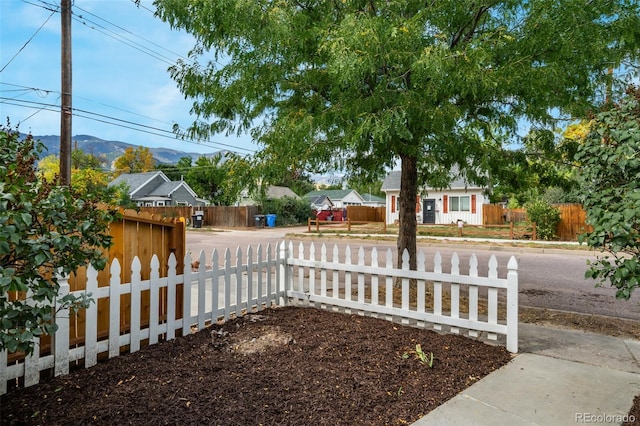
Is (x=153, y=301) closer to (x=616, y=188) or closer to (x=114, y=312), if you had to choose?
(x=114, y=312)

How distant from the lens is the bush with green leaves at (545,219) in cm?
→ 1623

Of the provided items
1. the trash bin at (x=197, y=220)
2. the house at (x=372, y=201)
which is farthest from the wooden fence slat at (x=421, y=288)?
the house at (x=372, y=201)

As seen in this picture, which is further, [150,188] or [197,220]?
[150,188]

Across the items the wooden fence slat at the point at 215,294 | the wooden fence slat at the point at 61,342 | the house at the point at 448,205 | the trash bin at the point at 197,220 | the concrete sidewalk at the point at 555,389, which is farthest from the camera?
the trash bin at the point at 197,220

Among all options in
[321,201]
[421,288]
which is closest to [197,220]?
[421,288]

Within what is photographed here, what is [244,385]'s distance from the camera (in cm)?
281

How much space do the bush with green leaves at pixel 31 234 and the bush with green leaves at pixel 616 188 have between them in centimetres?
284

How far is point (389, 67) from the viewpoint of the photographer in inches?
161

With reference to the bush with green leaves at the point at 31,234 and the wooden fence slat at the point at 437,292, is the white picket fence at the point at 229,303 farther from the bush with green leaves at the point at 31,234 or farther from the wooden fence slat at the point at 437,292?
the bush with green leaves at the point at 31,234

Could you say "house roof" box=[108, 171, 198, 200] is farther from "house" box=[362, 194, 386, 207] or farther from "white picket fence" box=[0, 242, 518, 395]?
"white picket fence" box=[0, 242, 518, 395]

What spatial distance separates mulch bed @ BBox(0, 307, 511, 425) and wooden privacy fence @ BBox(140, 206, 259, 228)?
26712 mm

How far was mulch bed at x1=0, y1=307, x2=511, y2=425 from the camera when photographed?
2412 mm

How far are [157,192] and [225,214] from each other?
14.3 metres

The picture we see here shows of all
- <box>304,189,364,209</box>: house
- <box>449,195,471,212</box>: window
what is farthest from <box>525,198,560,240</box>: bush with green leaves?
<box>304,189,364,209</box>: house
